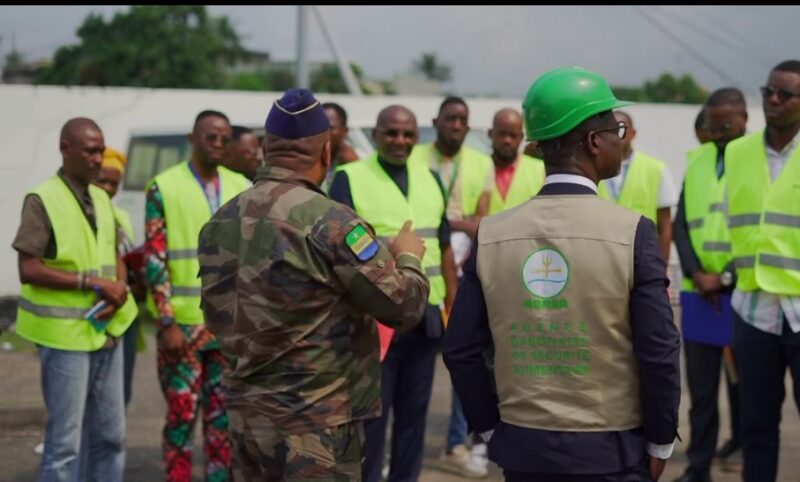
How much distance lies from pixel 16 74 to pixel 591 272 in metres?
40.1

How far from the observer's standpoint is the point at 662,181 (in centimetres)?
613

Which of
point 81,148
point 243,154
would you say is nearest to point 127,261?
point 81,148

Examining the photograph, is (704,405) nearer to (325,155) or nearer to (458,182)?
(458,182)

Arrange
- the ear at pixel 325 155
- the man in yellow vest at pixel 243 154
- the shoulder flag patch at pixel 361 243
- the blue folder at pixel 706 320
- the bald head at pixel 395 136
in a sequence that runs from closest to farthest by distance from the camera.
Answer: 1. the shoulder flag patch at pixel 361 243
2. the ear at pixel 325 155
3. the bald head at pixel 395 136
4. the blue folder at pixel 706 320
5. the man in yellow vest at pixel 243 154

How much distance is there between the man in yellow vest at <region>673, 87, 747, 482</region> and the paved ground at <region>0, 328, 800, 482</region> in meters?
0.54

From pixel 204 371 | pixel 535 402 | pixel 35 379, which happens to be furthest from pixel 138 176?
pixel 535 402

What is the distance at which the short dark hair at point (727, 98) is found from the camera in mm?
6176

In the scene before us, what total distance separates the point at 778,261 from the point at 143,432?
185 inches

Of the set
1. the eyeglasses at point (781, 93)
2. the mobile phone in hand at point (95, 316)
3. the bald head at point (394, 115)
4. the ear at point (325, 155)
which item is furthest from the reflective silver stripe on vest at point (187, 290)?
the eyeglasses at point (781, 93)

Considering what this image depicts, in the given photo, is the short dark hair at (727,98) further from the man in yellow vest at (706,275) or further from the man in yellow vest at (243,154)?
the man in yellow vest at (243,154)

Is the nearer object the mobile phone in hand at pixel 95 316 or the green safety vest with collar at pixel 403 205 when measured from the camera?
the mobile phone in hand at pixel 95 316

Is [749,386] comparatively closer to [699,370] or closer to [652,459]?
[699,370]

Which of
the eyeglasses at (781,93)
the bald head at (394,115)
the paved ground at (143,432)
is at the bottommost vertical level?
the paved ground at (143,432)

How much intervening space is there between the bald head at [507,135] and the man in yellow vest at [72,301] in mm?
2719
